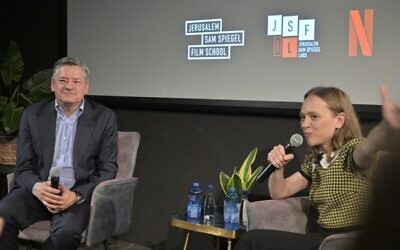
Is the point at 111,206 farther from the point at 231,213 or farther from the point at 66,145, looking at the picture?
the point at 231,213

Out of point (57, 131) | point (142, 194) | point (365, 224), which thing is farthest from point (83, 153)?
point (365, 224)

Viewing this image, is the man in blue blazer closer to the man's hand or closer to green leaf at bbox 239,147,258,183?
the man's hand

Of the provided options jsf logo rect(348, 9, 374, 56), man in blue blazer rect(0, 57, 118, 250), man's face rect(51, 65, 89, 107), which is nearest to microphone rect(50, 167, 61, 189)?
man in blue blazer rect(0, 57, 118, 250)

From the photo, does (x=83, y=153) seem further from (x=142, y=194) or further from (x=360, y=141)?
(x=360, y=141)

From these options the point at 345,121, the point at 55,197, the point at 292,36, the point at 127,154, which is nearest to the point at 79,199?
the point at 55,197

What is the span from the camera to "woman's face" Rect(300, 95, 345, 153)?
2059 millimetres

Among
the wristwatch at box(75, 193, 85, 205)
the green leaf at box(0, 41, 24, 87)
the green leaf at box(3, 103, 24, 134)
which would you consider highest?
the green leaf at box(0, 41, 24, 87)

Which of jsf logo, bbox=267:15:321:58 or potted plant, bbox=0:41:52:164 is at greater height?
jsf logo, bbox=267:15:321:58

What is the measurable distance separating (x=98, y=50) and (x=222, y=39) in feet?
3.56

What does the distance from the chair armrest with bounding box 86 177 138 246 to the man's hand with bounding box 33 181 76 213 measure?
0.12m

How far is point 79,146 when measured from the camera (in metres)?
2.66

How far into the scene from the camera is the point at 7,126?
11.1 feet

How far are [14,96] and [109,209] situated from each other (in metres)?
1.62

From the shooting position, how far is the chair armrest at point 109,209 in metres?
2.47
